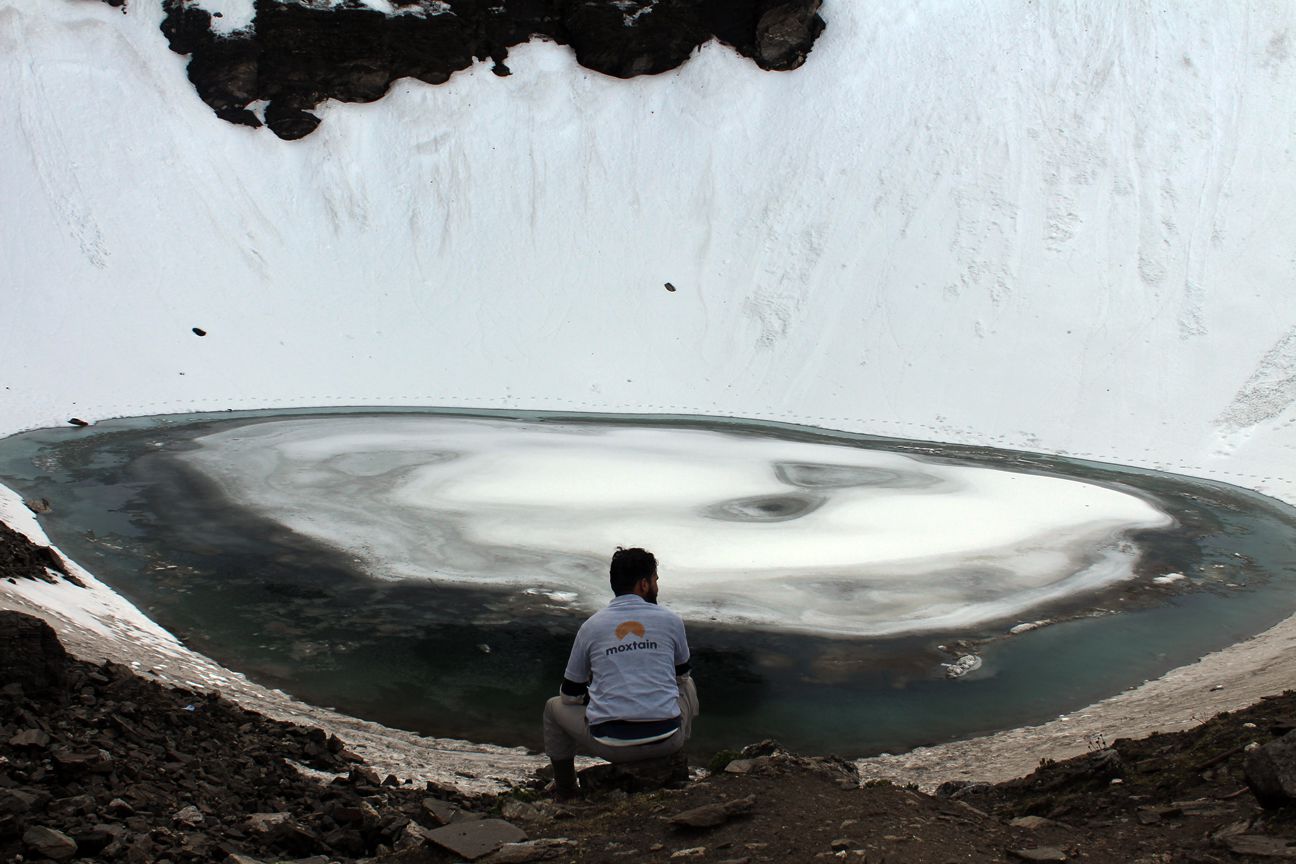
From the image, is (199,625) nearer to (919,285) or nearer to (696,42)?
(919,285)

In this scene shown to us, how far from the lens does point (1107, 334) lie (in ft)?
93.6

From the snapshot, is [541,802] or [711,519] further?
[711,519]

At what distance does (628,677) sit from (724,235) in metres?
31.1

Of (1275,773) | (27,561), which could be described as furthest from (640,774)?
(27,561)

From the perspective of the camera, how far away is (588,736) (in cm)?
518

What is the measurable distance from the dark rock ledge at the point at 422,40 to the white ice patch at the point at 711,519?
22.0 meters

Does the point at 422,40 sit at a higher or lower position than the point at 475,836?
higher

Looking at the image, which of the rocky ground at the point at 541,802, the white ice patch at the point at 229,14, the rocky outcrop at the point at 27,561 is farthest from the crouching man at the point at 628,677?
the white ice patch at the point at 229,14

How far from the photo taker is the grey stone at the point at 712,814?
4.21m

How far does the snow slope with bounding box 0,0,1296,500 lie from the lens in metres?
27.6

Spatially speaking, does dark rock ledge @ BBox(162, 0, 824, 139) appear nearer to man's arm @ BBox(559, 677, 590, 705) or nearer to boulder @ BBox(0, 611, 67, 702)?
boulder @ BBox(0, 611, 67, 702)

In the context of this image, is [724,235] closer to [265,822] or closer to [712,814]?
[265,822]

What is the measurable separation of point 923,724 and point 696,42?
36460mm

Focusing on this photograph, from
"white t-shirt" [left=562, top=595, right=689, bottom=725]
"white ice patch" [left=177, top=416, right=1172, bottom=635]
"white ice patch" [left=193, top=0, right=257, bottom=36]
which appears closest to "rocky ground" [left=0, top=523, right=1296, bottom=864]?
"white t-shirt" [left=562, top=595, right=689, bottom=725]
